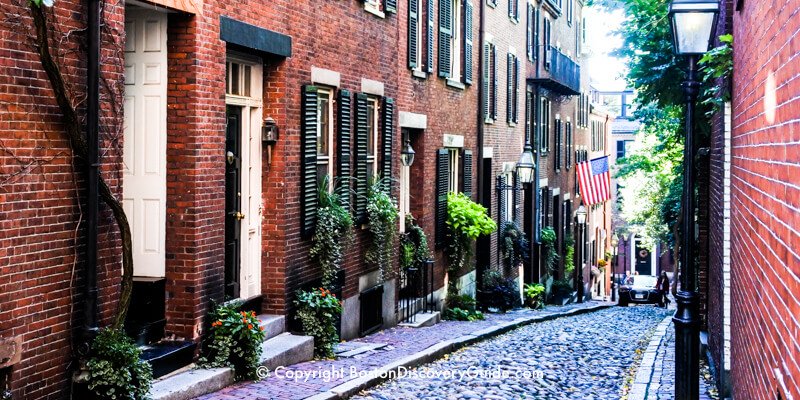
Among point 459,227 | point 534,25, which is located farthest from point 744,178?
point 534,25

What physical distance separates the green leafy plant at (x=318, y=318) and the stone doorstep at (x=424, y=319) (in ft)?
14.9

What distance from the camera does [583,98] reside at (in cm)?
4378

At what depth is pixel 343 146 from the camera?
13648 millimetres

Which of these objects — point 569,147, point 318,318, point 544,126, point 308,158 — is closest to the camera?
point 318,318

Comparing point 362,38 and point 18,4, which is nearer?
point 18,4

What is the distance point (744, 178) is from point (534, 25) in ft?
80.3

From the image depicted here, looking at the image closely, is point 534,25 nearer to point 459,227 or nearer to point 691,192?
point 459,227

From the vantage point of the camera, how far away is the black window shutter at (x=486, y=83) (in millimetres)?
23359

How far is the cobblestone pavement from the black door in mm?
1978

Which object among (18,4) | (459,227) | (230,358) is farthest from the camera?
(459,227)

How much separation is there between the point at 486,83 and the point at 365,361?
12870mm

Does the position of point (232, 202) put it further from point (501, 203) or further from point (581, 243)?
point (581, 243)

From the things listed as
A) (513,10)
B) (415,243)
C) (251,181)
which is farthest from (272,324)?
(513,10)

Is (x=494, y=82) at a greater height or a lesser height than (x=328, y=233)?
greater
